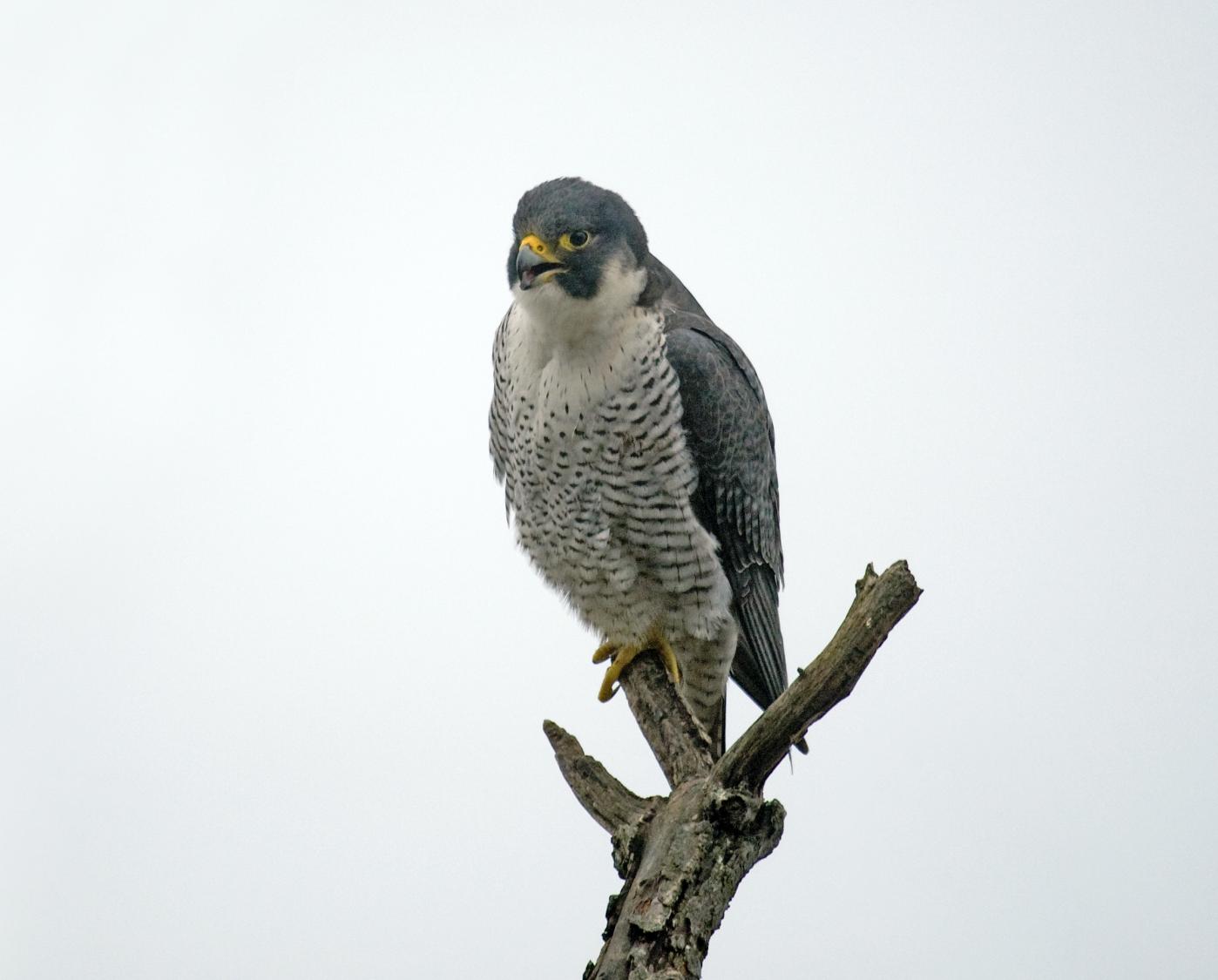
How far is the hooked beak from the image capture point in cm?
456

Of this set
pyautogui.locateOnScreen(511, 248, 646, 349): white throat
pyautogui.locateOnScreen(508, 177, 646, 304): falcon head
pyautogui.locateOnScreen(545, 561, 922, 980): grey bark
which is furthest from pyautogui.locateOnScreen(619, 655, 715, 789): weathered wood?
pyautogui.locateOnScreen(508, 177, 646, 304): falcon head

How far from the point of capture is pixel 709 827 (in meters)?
3.80

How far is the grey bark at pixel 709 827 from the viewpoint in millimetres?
3574

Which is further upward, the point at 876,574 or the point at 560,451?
the point at 560,451

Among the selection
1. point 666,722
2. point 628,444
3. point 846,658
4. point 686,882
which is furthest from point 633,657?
point 846,658

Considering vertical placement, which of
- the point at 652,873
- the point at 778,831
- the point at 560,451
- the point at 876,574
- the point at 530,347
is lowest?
the point at 652,873

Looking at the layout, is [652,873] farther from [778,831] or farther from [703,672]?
[703,672]

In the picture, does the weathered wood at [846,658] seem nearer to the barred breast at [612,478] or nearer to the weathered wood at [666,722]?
the weathered wood at [666,722]

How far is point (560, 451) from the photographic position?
15.8ft

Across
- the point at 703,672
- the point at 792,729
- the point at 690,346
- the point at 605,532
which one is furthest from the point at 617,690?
the point at 792,729

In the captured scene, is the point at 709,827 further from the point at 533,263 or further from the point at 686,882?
the point at 533,263

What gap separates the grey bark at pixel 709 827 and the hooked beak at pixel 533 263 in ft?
5.46

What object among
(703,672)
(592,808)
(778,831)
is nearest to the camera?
(778,831)

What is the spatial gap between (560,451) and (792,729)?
5.11ft
